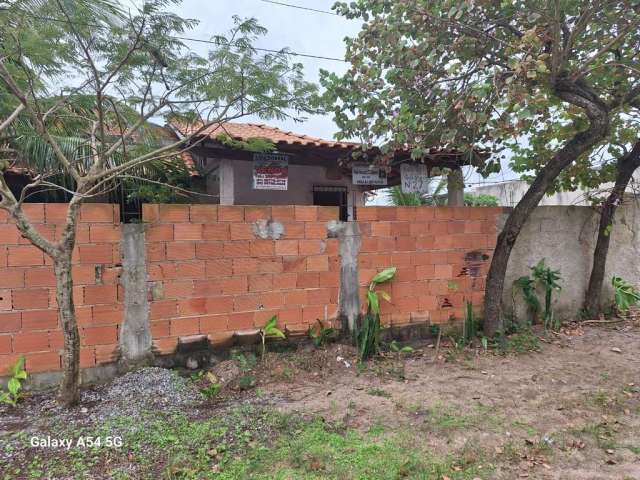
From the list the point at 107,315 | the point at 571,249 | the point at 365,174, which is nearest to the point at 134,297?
the point at 107,315

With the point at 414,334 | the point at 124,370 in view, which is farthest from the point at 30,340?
the point at 414,334

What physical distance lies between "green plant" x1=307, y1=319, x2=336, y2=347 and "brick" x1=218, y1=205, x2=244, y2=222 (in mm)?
1276

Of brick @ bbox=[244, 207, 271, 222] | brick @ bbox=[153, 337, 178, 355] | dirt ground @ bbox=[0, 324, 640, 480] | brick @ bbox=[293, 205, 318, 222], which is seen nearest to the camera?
dirt ground @ bbox=[0, 324, 640, 480]

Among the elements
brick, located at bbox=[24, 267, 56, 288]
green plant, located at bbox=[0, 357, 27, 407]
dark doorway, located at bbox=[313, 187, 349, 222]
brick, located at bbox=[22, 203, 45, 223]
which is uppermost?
dark doorway, located at bbox=[313, 187, 349, 222]

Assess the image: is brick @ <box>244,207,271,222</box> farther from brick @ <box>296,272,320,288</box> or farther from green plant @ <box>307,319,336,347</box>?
green plant @ <box>307,319,336,347</box>

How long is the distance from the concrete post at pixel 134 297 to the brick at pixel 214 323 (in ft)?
1.45

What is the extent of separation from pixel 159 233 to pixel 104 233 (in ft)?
1.32

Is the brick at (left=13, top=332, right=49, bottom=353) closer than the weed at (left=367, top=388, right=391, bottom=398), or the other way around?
the brick at (left=13, top=332, right=49, bottom=353)

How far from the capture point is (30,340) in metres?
2.88

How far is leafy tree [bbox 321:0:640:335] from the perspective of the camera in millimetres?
3369

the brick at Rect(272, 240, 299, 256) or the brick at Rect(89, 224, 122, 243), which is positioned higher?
the brick at Rect(89, 224, 122, 243)

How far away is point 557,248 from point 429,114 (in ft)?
8.76

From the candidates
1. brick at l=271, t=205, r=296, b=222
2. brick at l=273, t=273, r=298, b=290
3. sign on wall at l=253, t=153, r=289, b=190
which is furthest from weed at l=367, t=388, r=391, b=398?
sign on wall at l=253, t=153, r=289, b=190

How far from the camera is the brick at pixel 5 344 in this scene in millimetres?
2812
